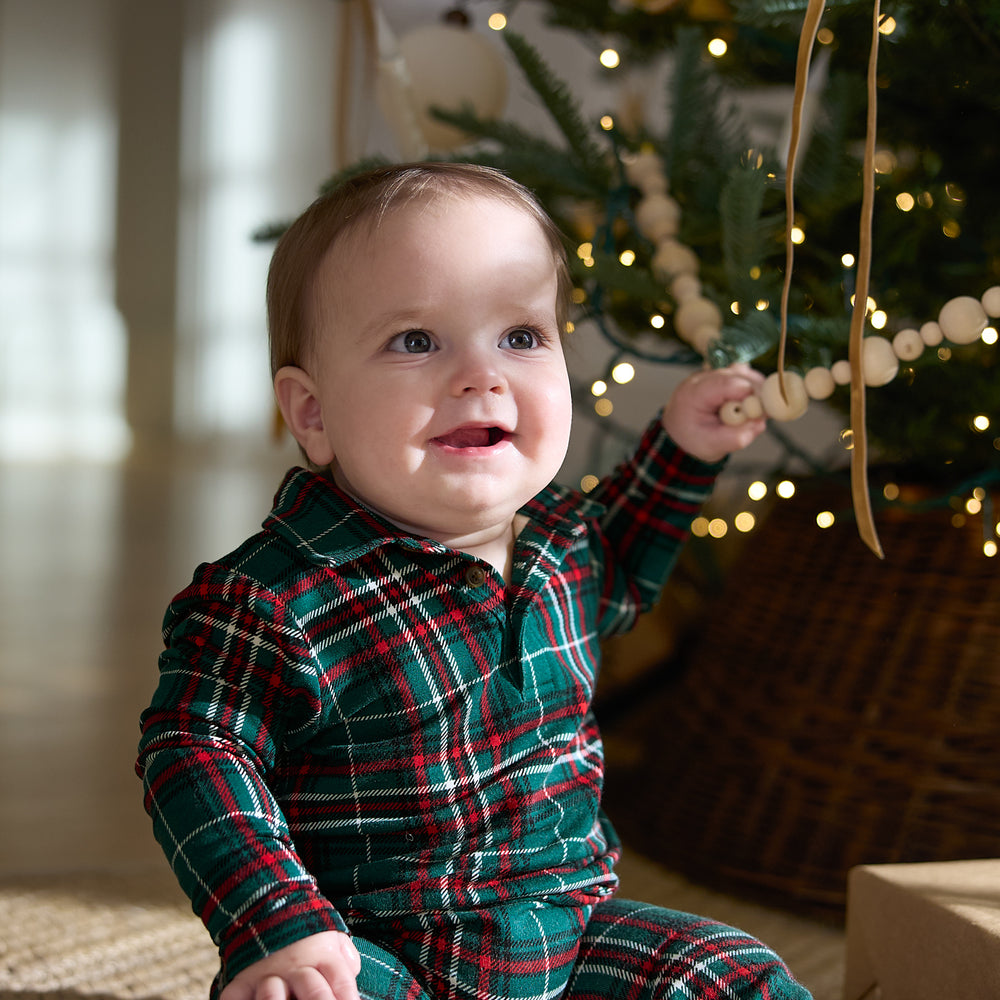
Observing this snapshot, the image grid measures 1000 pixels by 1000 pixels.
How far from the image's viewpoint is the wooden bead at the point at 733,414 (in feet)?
2.27

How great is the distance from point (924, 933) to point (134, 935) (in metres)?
0.54

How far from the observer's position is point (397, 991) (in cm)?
55

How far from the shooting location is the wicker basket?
0.87m

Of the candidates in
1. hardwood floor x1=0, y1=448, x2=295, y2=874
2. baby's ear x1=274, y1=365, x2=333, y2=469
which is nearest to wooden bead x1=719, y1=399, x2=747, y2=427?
baby's ear x1=274, y1=365, x2=333, y2=469

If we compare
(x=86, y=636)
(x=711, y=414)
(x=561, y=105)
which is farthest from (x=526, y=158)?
(x=86, y=636)

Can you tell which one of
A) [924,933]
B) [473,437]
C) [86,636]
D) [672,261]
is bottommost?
[86,636]

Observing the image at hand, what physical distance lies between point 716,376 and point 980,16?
0.30m

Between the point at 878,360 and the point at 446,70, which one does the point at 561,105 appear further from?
the point at 878,360

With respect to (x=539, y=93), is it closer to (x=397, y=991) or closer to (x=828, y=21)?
(x=828, y=21)

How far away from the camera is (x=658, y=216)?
0.82m

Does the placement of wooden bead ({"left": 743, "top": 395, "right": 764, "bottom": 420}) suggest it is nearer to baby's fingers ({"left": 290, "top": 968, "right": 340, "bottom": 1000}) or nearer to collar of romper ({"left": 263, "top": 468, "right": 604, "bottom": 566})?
collar of romper ({"left": 263, "top": 468, "right": 604, "bottom": 566})

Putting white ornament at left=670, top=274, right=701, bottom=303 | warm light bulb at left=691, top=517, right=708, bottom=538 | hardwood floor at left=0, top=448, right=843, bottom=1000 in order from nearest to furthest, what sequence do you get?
white ornament at left=670, top=274, right=701, bottom=303
hardwood floor at left=0, top=448, right=843, bottom=1000
warm light bulb at left=691, top=517, right=708, bottom=538

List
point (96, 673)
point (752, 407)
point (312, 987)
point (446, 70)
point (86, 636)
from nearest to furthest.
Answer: point (312, 987) → point (752, 407) → point (446, 70) → point (96, 673) → point (86, 636)

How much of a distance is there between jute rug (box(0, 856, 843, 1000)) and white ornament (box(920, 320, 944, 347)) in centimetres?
43
